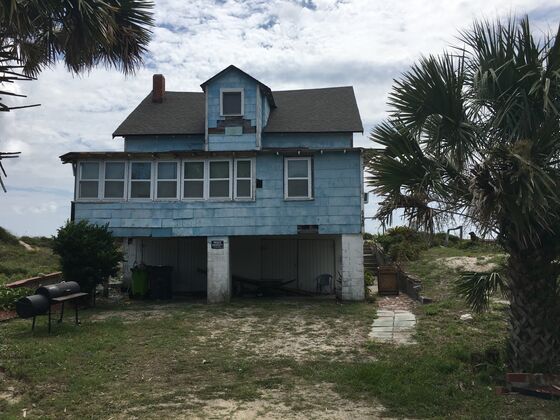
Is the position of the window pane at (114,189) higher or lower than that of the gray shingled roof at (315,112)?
lower

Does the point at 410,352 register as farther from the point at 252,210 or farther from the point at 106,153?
the point at 106,153

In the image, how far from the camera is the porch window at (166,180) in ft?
55.9

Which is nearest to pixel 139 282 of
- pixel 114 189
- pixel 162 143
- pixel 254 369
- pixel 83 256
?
pixel 83 256

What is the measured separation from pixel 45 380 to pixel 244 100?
42.4ft

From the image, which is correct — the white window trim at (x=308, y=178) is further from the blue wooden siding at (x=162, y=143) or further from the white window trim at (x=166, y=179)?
the blue wooden siding at (x=162, y=143)

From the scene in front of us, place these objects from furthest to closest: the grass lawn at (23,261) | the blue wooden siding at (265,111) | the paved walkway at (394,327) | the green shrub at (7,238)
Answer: the green shrub at (7,238)
the grass lawn at (23,261)
the blue wooden siding at (265,111)
the paved walkway at (394,327)

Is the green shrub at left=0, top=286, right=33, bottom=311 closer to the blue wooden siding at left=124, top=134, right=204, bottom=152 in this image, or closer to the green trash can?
the green trash can

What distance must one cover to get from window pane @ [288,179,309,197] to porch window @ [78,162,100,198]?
632 centimetres

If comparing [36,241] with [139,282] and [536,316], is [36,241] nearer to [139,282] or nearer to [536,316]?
[139,282]

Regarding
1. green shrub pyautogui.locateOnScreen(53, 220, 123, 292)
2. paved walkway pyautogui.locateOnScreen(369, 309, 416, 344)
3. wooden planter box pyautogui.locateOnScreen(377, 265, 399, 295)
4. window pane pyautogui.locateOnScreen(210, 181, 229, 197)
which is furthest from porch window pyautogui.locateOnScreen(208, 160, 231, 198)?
paved walkway pyautogui.locateOnScreen(369, 309, 416, 344)

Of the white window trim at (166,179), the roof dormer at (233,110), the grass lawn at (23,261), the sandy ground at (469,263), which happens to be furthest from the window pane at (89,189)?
the sandy ground at (469,263)

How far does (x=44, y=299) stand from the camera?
36.6 ft

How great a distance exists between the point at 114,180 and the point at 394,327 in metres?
10.3

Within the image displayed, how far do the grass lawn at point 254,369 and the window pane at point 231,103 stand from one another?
8.31 meters
